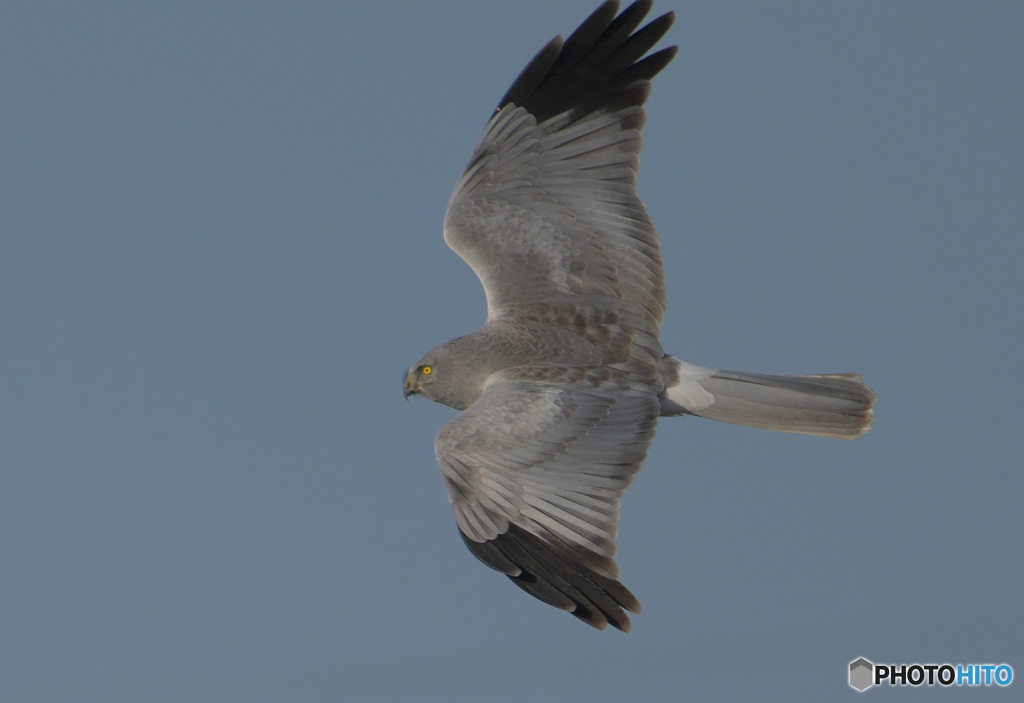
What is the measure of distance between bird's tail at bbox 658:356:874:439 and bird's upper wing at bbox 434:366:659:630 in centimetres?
83

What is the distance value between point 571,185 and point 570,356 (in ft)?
4.91

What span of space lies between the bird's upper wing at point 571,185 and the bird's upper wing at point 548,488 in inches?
52.3

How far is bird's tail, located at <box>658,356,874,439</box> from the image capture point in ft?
Answer: 33.7

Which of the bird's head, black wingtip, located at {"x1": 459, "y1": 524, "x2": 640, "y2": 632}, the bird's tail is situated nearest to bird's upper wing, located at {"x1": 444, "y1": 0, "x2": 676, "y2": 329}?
the bird's tail

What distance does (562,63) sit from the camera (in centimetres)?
1120

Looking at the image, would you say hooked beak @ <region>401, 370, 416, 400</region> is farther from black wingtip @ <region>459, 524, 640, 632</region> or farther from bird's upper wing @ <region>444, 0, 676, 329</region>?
black wingtip @ <region>459, 524, 640, 632</region>

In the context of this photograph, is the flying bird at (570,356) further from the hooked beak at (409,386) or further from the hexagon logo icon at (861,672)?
the hexagon logo icon at (861,672)

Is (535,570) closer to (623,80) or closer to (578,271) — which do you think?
(578,271)

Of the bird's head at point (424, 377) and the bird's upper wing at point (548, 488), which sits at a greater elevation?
the bird's head at point (424, 377)

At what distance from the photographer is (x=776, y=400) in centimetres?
1030

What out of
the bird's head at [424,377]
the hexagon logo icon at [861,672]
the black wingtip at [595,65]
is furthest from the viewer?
the hexagon logo icon at [861,672]

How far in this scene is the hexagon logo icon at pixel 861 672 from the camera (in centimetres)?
1141

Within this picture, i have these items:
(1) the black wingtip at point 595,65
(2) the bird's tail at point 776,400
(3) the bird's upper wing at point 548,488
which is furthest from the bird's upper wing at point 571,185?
(3) the bird's upper wing at point 548,488

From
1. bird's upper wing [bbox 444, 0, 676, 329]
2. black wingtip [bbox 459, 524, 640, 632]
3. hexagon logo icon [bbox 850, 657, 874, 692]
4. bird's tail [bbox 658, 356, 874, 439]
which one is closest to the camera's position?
black wingtip [bbox 459, 524, 640, 632]
